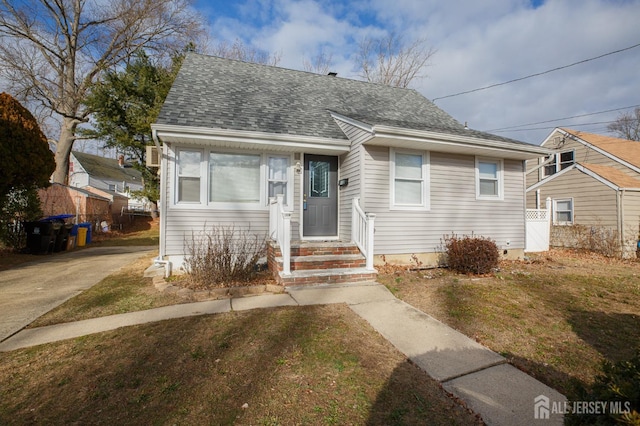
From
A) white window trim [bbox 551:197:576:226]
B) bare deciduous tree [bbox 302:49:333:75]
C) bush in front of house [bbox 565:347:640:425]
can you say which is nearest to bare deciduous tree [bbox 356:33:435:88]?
bare deciduous tree [bbox 302:49:333:75]

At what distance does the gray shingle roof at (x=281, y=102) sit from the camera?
6.87 meters

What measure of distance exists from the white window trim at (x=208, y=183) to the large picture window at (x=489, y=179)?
16.9 ft

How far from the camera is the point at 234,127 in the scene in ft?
21.4

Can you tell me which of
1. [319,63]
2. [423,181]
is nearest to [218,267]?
[423,181]

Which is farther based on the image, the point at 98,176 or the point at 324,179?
the point at 98,176

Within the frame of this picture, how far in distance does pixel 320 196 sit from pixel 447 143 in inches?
130

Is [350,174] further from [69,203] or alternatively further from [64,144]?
[64,144]

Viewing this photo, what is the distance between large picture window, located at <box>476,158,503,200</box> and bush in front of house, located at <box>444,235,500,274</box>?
6.49 ft

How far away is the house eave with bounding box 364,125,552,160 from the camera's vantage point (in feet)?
21.2

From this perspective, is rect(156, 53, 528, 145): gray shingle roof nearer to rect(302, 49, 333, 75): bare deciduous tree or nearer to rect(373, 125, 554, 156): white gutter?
rect(373, 125, 554, 156): white gutter

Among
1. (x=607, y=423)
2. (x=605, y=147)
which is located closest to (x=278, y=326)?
(x=607, y=423)

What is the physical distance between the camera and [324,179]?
780cm

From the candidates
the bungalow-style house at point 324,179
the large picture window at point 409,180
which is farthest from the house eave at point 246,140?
Answer: the large picture window at point 409,180

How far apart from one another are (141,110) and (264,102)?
11.5m
